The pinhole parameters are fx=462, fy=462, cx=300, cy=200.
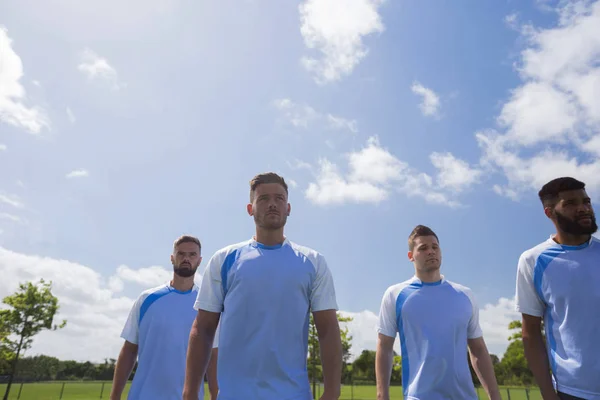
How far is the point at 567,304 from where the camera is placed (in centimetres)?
457

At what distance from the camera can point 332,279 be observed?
4508 mm

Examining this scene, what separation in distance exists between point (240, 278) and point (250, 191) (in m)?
0.99

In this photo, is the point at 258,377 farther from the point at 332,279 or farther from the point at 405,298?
the point at 405,298

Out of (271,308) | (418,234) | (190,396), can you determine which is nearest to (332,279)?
(271,308)

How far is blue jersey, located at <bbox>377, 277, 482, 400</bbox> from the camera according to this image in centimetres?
607

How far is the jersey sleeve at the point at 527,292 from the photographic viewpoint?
484 centimetres

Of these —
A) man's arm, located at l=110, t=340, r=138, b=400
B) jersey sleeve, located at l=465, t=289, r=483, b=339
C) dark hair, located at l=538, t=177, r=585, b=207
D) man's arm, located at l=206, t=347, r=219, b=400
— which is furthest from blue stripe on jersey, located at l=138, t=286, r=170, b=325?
dark hair, located at l=538, t=177, r=585, b=207

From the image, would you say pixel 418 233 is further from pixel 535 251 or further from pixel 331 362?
pixel 331 362

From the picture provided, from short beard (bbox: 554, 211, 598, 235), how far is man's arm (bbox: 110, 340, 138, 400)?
20.8 ft

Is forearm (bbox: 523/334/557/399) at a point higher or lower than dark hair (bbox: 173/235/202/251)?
lower

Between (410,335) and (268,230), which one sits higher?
(268,230)

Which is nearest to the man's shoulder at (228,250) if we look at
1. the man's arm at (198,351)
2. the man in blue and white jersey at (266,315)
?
the man in blue and white jersey at (266,315)

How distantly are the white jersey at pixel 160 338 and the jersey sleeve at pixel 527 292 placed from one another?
157 inches

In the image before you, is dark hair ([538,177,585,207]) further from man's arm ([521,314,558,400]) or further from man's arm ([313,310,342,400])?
man's arm ([313,310,342,400])
